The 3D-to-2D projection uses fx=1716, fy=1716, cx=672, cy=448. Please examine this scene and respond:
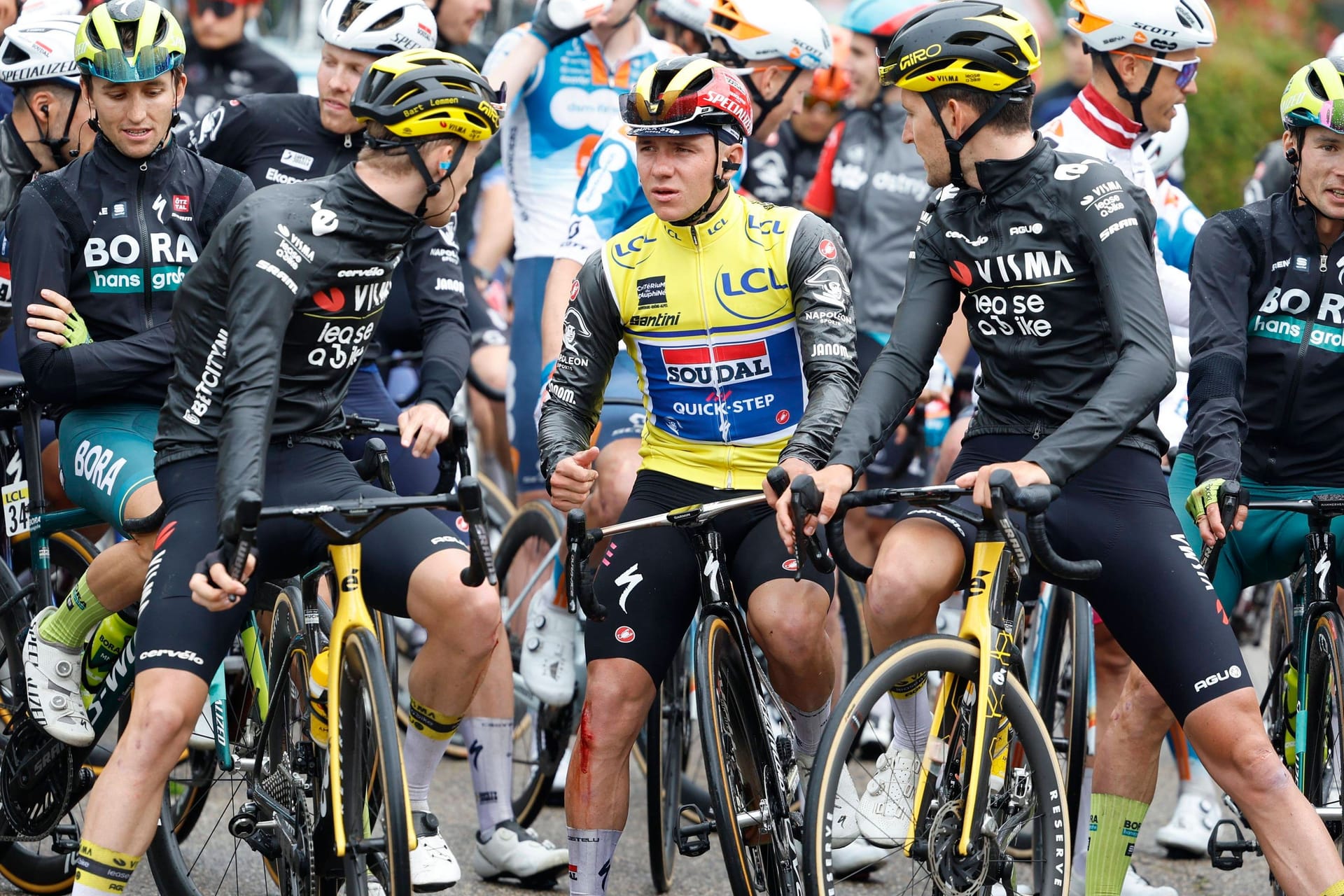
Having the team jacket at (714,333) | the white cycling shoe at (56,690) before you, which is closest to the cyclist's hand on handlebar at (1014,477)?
the team jacket at (714,333)

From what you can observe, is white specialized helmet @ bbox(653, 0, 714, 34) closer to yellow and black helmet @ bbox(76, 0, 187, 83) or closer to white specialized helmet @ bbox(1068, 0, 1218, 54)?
white specialized helmet @ bbox(1068, 0, 1218, 54)

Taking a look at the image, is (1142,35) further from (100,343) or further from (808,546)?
(100,343)

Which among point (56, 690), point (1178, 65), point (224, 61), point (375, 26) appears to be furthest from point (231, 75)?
point (1178, 65)

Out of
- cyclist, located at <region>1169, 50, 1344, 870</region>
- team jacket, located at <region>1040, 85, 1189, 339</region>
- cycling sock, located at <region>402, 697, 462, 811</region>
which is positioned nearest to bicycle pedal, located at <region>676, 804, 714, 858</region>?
cycling sock, located at <region>402, 697, 462, 811</region>

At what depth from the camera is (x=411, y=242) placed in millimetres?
5781

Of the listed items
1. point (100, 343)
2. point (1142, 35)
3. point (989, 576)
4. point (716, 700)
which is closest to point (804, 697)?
point (716, 700)

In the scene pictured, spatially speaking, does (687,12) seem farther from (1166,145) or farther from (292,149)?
(292,149)

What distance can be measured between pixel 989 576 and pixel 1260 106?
15.0 m

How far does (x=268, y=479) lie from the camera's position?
4.55m

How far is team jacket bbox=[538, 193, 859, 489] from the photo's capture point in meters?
4.79

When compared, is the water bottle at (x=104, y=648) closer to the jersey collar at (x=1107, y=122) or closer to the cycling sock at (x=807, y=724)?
the cycling sock at (x=807, y=724)

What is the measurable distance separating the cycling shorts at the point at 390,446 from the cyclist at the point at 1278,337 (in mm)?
2504

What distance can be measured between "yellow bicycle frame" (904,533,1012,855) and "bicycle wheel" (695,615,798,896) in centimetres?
44

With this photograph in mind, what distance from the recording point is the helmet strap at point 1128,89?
6195 mm
